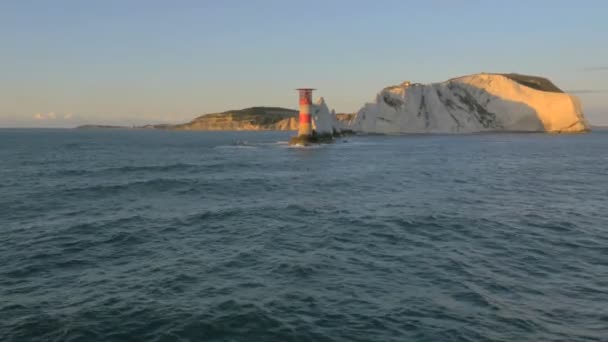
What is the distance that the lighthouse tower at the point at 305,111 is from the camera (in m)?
78.4

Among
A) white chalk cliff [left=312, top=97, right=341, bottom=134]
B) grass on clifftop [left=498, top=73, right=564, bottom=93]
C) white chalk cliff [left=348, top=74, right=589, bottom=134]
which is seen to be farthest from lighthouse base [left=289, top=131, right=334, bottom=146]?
grass on clifftop [left=498, top=73, right=564, bottom=93]

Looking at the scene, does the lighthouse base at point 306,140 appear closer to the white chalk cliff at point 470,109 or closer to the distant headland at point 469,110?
the distant headland at point 469,110

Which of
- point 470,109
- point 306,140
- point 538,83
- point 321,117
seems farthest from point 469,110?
point 306,140

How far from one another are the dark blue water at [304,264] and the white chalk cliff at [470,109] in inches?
4274

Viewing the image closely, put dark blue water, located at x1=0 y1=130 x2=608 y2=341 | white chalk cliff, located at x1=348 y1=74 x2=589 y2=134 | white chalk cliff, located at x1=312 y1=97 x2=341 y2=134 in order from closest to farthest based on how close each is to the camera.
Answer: dark blue water, located at x1=0 y1=130 x2=608 y2=341 → white chalk cliff, located at x1=312 y1=97 x2=341 y2=134 → white chalk cliff, located at x1=348 y1=74 x2=589 y2=134

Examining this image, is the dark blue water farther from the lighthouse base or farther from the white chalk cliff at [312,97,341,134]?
the white chalk cliff at [312,97,341,134]

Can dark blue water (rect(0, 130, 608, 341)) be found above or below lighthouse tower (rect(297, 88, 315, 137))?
below

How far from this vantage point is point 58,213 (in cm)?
2464

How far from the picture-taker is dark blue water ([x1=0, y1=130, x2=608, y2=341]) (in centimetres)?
1078


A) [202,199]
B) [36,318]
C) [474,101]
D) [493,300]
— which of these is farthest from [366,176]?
[474,101]

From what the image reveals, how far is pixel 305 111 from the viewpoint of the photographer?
7988 centimetres

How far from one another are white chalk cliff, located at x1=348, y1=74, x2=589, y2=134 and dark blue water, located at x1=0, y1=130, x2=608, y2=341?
356 feet

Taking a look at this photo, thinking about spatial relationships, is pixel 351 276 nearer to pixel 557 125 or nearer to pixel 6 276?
pixel 6 276

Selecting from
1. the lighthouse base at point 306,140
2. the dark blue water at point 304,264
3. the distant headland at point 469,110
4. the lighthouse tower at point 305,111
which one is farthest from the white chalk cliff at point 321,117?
the dark blue water at point 304,264
